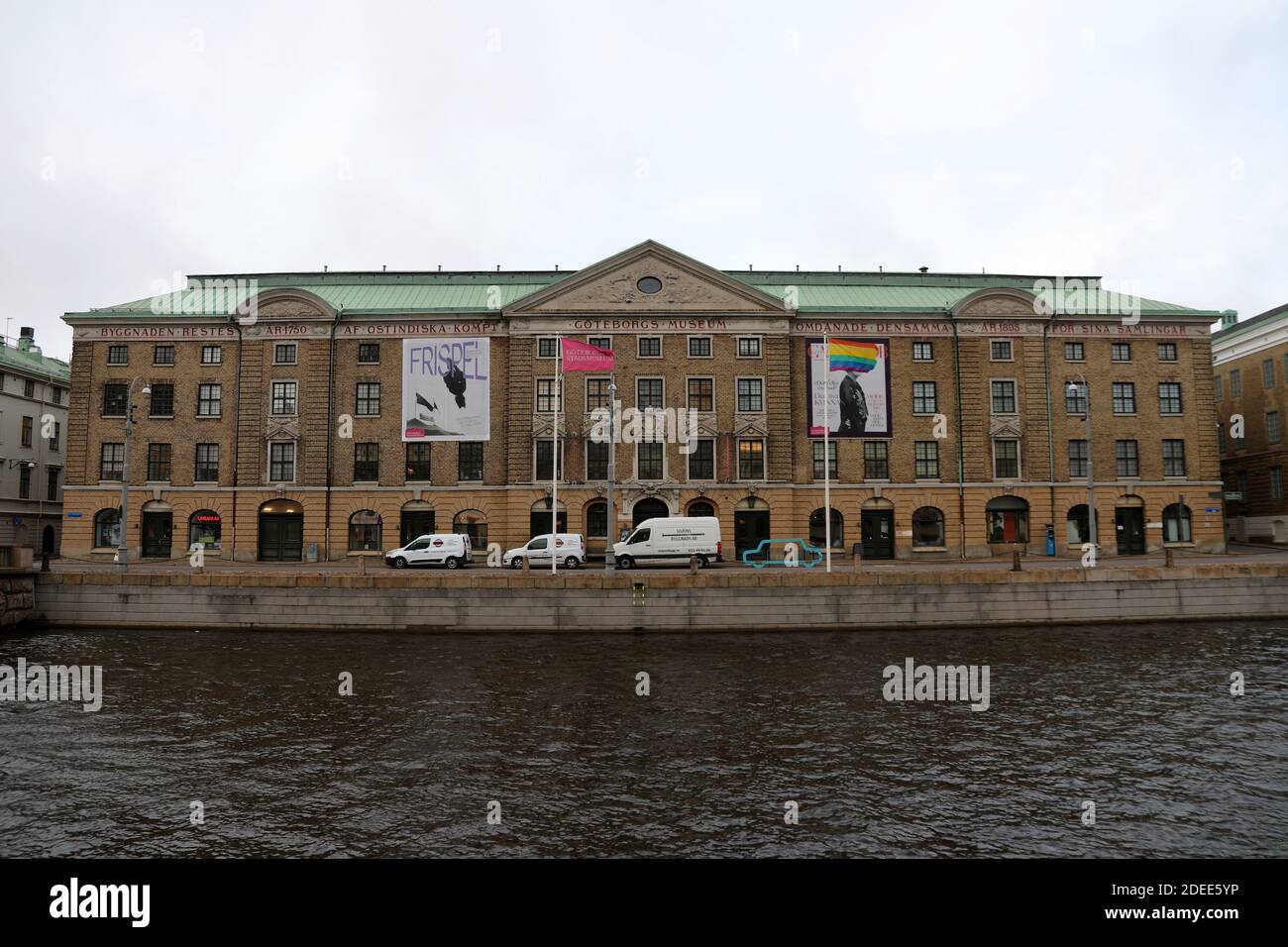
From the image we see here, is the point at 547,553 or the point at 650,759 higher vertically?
the point at 547,553

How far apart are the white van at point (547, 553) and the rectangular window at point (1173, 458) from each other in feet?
127

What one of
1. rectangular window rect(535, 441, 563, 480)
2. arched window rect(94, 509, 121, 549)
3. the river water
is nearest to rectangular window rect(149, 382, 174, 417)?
arched window rect(94, 509, 121, 549)

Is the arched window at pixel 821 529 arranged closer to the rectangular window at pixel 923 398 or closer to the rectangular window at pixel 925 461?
the rectangular window at pixel 925 461

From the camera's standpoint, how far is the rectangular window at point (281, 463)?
4753 cm

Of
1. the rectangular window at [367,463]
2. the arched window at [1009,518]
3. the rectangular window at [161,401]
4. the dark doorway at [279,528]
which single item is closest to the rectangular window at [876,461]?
the arched window at [1009,518]

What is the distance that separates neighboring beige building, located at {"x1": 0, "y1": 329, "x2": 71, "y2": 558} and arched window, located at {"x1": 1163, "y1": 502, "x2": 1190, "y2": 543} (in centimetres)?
7637

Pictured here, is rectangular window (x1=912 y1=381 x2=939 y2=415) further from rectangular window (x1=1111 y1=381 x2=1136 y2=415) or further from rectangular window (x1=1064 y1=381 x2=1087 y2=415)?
rectangular window (x1=1111 y1=381 x2=1136 y2=415)

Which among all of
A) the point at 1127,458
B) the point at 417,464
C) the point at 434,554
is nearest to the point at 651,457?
the point at 434,554

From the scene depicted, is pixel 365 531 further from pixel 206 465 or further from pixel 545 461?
pixel 545 461

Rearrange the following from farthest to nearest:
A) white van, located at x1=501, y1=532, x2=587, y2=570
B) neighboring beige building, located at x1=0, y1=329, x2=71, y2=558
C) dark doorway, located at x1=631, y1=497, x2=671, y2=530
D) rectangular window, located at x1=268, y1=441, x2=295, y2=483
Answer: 1. neighboring beige building, located at x1=0, y1=329, x2=71, y2=558
2. rectangular window, located at x1=268, y1=441, x2=295, y2=483
3. dark doorway, located at x1=631, y1=497, x2=671, y2=530
4. white van, located at x1=501, y1=532, x2=587, y2=570

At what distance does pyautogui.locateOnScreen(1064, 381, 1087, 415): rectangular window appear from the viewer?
4812 cm

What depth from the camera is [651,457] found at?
153ft

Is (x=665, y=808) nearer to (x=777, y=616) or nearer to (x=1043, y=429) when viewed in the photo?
(x=777, y=616)

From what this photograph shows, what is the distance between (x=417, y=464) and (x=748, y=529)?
2142 cm
